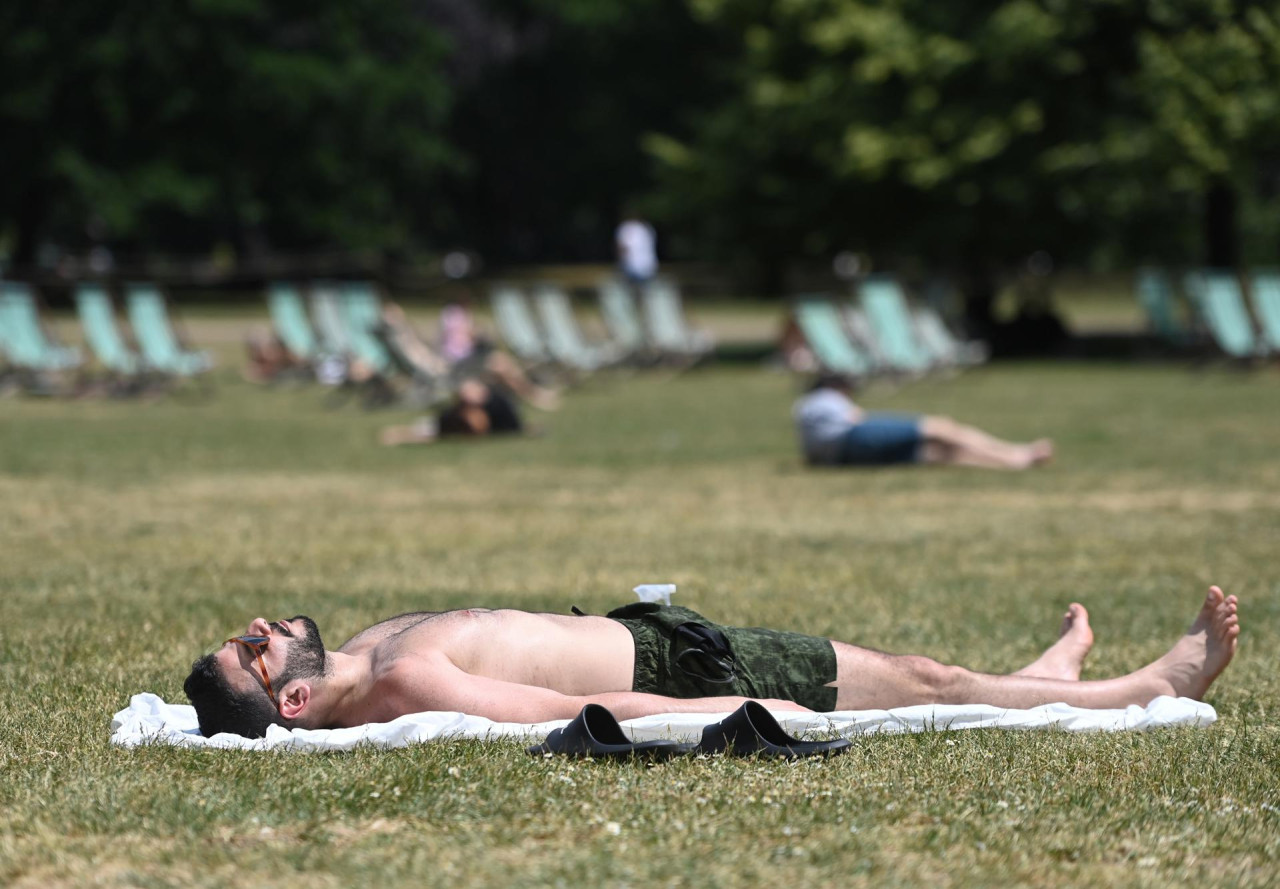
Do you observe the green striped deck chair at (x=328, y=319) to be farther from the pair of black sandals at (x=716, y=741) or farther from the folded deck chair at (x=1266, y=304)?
the pair of black sandals at (x=716, y=741)

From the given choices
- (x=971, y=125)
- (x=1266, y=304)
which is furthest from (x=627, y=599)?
(x=971, y=125)

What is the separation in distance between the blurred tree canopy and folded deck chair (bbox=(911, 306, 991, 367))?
3.10 metres

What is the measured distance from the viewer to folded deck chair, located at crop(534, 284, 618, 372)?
820 inches

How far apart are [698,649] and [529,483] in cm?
667

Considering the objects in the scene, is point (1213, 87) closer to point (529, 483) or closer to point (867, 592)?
point (529, 483)

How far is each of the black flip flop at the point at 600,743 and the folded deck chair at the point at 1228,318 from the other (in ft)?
55.8

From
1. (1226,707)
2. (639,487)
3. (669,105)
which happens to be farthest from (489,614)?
(669,105)

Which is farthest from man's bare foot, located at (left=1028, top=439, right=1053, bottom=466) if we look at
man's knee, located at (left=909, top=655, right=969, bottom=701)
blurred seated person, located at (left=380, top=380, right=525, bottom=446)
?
man's knee, located at (left=909, top=655, right=969, bottom=701)

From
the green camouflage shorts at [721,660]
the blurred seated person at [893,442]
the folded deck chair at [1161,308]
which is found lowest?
the folded deck chair at [1161,308]

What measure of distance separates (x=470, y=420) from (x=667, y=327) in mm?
8621

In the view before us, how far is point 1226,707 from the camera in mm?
5359

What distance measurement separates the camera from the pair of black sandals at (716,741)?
177 inches

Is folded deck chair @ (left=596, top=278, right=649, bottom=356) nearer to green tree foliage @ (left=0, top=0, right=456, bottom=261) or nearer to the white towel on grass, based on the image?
the white towel on grass

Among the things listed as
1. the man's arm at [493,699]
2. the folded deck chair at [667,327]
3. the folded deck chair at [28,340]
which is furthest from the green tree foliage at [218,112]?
the man's arm at [493,699]
